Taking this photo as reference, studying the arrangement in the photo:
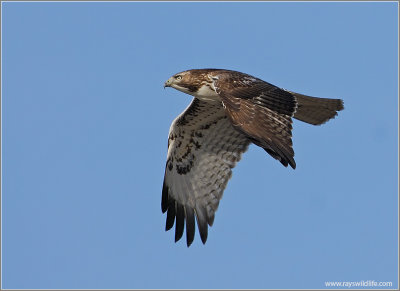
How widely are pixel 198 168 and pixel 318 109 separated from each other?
2156 millimetres

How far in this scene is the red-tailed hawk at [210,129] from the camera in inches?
434

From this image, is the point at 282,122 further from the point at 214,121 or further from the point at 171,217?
the point at 171,217

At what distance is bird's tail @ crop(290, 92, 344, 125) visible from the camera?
1206 centimetres

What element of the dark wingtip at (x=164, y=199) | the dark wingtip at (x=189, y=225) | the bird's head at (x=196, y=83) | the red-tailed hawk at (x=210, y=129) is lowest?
the dark wingtip at (x=189, y=225)

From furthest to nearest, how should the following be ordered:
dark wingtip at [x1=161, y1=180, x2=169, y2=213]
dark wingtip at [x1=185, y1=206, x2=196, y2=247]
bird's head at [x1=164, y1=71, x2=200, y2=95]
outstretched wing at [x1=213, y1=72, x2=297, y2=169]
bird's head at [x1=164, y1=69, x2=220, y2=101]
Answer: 1. dark wingtip at [x1=161, y1=180, x2=169, y2=213]
2. dark wingtip at [x1=185, y1=206, x2=196, y2=247]
3. bird's head at [x1=164, y1=71, x2=200, y2=95]
4. bird's head at [x1=164, y1=69, x2=220, y2=101]
5. outstretched wing at [x1=213, y1=72, x2=297, y2=169]

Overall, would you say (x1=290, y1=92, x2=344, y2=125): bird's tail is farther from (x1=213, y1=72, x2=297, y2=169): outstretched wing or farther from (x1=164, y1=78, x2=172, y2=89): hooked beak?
(x1=164, y1=78, x2=172, y2=89): hooked beak

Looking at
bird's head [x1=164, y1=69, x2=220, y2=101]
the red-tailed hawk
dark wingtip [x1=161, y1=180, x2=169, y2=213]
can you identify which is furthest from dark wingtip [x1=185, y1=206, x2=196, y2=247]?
bird's head [x1=164, y1=69, x2=220, y2=101]

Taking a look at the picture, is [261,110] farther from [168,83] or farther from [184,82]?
[168,83]

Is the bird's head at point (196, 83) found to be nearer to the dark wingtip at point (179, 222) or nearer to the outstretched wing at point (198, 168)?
the outstretched wing at point (198, 168)

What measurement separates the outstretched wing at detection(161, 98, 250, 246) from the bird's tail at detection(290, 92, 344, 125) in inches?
45.7

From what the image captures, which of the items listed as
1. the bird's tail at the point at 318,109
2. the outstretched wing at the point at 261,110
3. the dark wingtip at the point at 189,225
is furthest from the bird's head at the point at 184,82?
the dark wingtip at the point at 189,225

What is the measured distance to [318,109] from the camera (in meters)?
12.1

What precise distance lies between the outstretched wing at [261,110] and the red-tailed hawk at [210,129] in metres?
0.01

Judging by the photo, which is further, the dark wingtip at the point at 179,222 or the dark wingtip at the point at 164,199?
the dark wingtip at the point at 164,199
